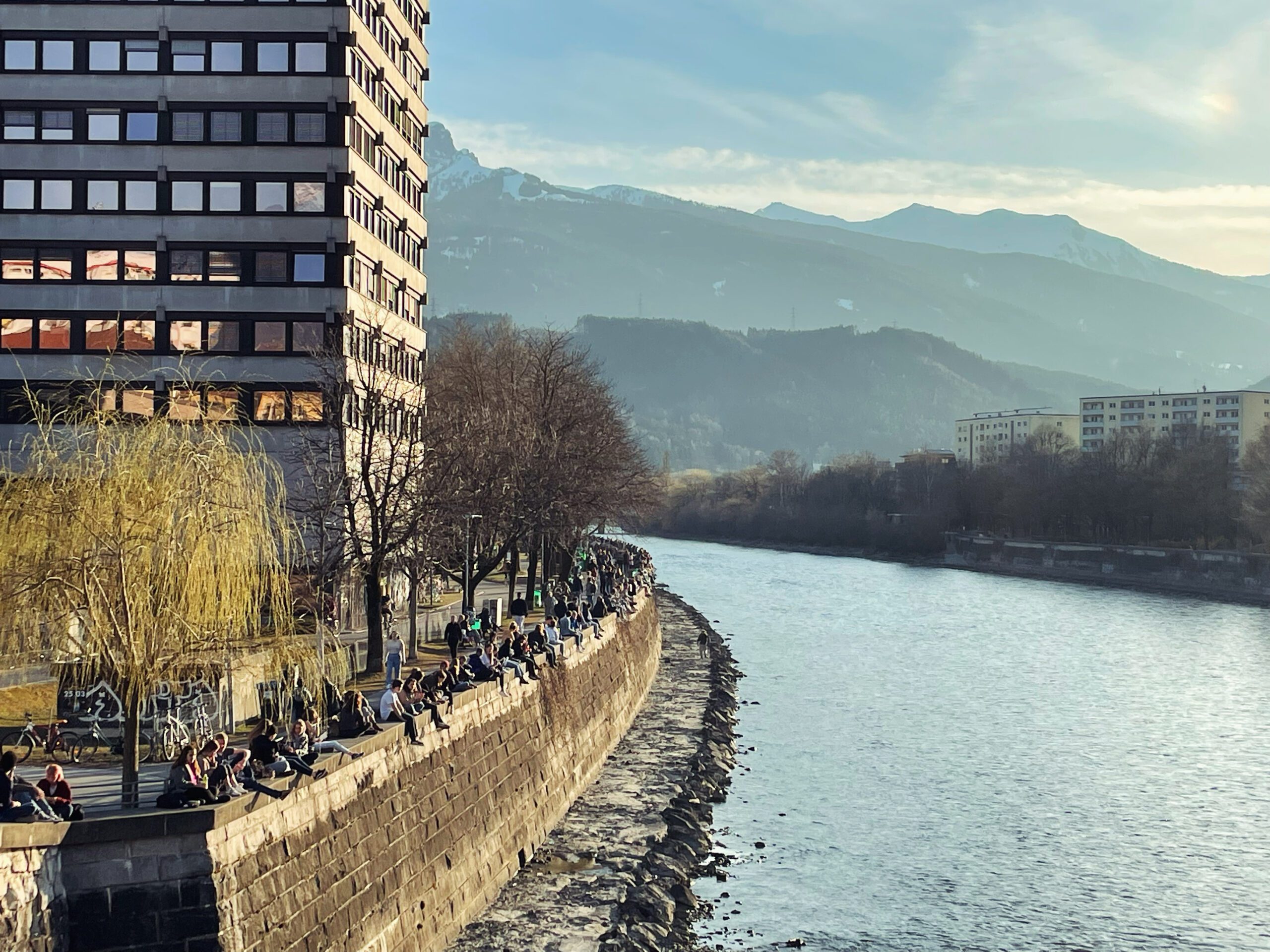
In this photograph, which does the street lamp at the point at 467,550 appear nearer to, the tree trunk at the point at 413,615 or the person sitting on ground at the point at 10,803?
the tree trunk at the point at 413,615

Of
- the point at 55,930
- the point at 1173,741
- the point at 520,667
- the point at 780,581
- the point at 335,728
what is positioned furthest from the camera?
the point at 780,581

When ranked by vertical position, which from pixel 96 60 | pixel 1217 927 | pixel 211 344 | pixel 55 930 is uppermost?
pixel 96 60

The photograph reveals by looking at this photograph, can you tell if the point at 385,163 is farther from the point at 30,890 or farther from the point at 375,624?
the point at 30,890

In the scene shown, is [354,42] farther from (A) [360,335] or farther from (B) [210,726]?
(B) [210,726]

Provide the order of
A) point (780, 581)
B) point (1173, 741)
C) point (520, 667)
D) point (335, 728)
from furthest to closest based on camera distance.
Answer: point (780, 581) → point (1173, 741) → point (520, 667) → point (335, 728)

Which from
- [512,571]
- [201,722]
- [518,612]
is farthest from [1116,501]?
[201,722]

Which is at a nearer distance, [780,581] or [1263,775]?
[1263,775]

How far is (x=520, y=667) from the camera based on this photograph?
36.6 metres

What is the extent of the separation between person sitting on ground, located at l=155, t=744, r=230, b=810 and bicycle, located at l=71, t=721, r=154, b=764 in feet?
21.0

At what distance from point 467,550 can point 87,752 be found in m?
23.8

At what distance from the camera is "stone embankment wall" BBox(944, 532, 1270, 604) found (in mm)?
124688

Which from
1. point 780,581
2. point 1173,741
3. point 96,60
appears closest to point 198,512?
point 96,60

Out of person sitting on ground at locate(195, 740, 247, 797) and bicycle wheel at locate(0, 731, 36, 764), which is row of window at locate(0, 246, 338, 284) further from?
person sitting on ground at locate(195, 740, 247, 797)

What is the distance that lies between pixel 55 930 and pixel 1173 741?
162 feet
